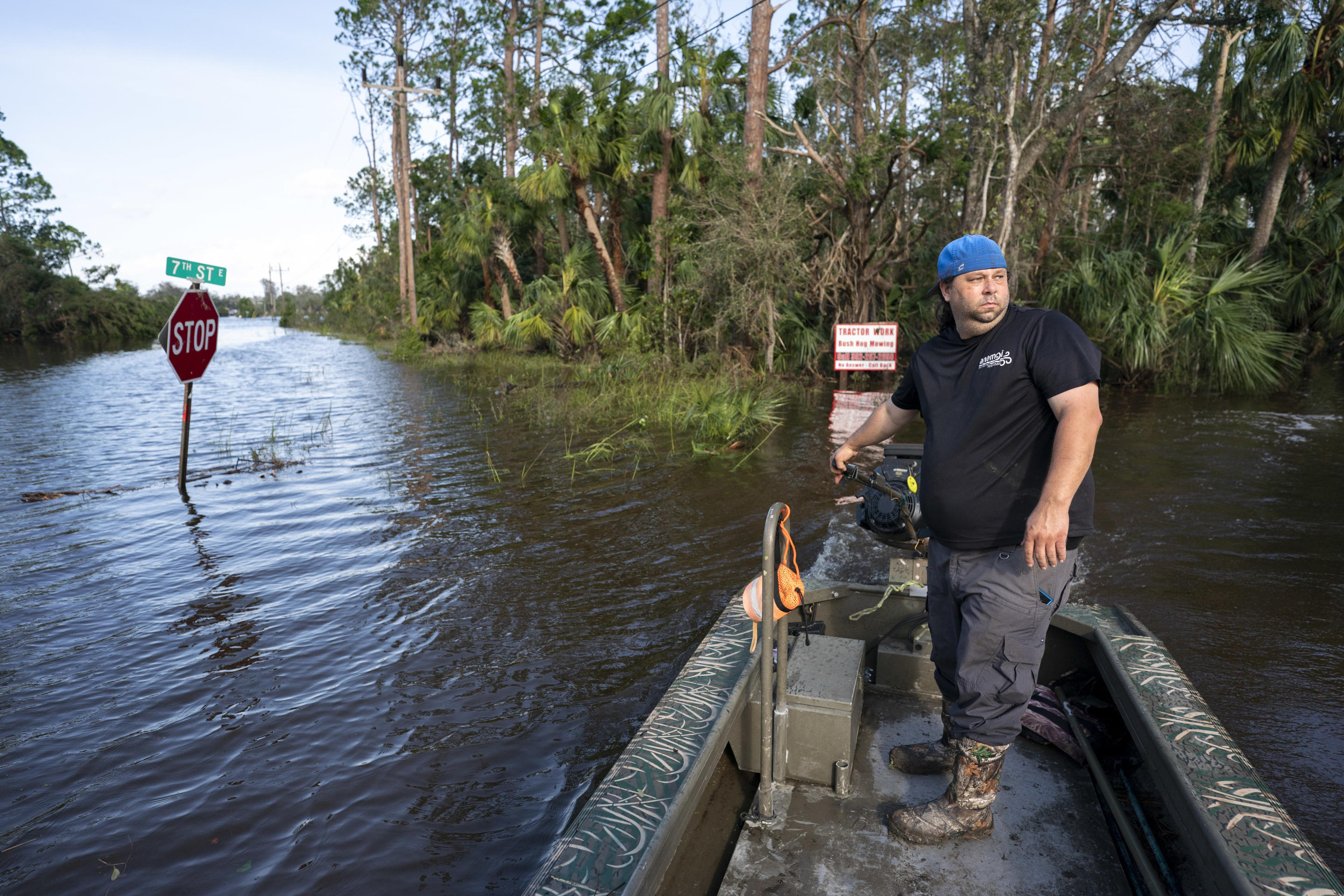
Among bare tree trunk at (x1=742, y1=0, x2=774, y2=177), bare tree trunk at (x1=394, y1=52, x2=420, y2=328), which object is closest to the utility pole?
bare tree trunk at (x1=394, y1=52, x2=420, y2=328)

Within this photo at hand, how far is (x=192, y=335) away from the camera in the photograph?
729 centimetres

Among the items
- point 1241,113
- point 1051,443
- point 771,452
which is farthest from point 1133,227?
point 1051,443

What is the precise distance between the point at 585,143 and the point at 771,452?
34.8ft

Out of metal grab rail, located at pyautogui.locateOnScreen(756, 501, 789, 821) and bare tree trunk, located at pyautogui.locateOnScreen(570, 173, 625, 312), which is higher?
bare tree trunk, located at pyautogui.locateOnScreen(570, 173, 625, 312)

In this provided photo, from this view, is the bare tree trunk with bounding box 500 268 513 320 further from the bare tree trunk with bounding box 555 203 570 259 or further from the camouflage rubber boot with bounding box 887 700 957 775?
the camouflage rubber boot with bounding box 887 700 957 775

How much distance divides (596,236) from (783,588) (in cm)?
1681

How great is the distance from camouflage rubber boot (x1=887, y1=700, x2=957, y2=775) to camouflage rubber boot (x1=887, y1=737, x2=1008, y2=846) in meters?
0.33

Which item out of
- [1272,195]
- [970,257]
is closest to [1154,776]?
[970,257]

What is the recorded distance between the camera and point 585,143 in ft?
56.3

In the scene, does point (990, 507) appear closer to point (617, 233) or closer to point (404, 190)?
point (617, 233)

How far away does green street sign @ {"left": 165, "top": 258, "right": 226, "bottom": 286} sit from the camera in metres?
6.67

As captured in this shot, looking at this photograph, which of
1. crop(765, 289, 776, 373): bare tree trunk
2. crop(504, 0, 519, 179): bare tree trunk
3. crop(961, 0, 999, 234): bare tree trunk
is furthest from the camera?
crop(504, 0, 519, 179): bare tree trunk

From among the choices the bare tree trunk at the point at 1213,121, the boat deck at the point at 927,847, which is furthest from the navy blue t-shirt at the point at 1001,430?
the bare tree trunk at the point at 1213,121

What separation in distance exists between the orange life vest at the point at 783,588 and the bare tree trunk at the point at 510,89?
23.5 m
